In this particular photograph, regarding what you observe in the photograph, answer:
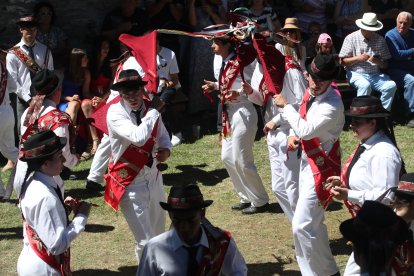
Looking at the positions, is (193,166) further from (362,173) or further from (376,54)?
(362,173)

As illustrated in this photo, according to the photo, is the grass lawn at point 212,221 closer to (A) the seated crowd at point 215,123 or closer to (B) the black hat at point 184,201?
(A) the seated crowd at point 215,123

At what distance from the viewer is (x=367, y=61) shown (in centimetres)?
1282

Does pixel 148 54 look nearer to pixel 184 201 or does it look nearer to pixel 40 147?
pixel 40 147

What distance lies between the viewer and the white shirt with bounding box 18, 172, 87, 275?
6.42 m

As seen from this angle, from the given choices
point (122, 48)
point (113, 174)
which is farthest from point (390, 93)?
point (113, 174)

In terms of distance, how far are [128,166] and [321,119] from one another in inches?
70.0

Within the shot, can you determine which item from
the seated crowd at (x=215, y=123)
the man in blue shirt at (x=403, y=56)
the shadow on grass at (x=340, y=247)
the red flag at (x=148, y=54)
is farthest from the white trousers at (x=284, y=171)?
the man in blue shirt at (x=403, y=56)

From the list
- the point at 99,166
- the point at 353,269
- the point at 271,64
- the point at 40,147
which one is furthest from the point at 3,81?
the point at 353,269

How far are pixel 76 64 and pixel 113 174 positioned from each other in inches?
181

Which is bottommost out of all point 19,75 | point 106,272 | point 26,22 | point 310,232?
point 106,272

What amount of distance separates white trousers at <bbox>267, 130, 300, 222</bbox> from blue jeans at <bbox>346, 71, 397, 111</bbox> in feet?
11.9

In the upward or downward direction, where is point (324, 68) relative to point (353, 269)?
upward

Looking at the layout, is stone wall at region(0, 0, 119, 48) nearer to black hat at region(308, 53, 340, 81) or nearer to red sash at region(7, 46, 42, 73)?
red sash at region(7, 46, 42, 73)

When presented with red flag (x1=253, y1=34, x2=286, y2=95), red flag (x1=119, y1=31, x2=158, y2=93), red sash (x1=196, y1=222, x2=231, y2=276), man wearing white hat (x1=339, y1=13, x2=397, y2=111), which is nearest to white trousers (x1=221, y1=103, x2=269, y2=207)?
red flag (x1=253, y1=34, x2=286, y2=95)
